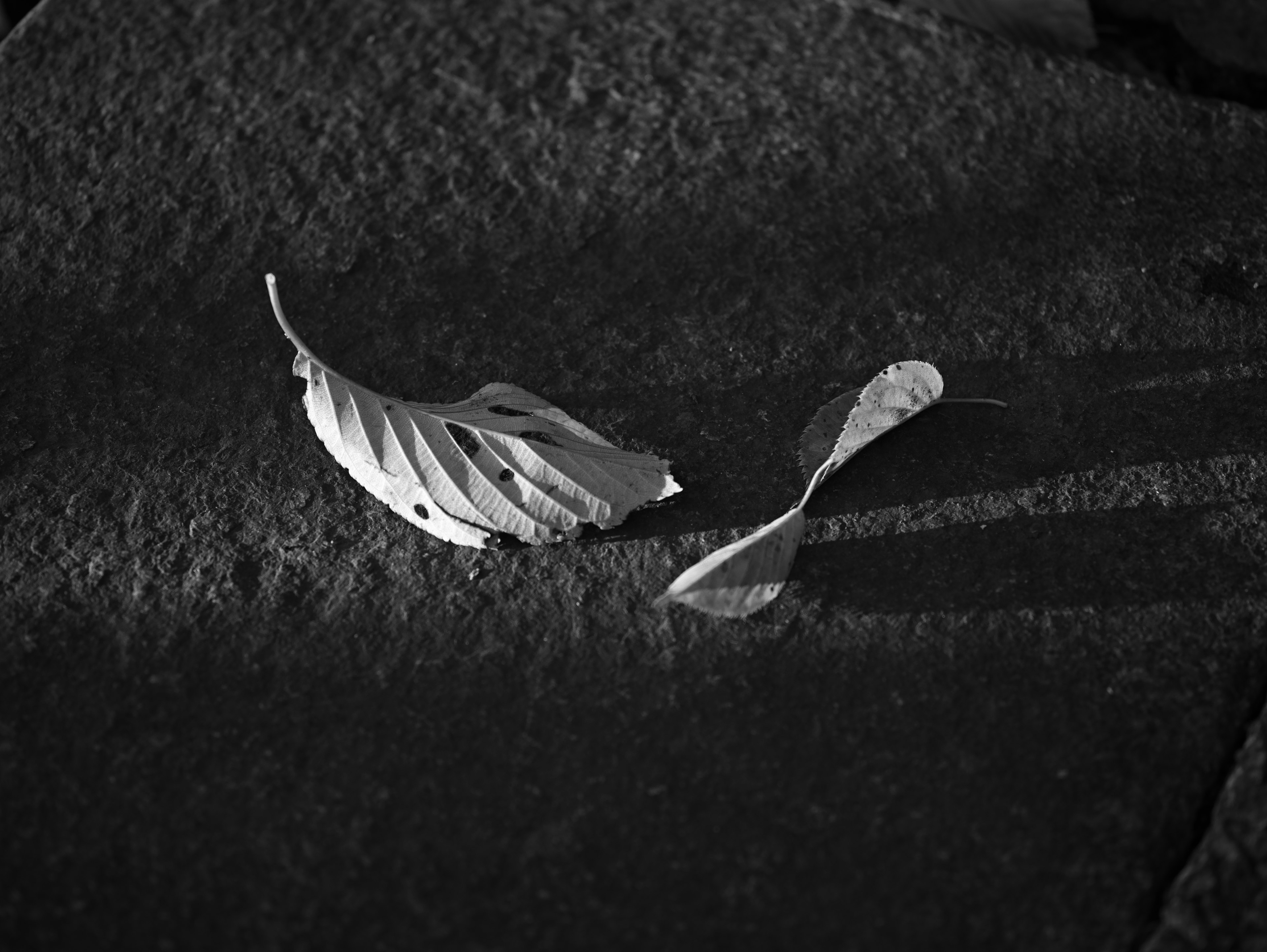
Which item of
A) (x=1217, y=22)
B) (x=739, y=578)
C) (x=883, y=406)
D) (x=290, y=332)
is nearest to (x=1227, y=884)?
(x=739, y=578)

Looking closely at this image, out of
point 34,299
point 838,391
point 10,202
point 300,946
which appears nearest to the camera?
point 300,946

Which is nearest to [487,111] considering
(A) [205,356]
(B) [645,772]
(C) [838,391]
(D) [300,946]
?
(A) [205,356]

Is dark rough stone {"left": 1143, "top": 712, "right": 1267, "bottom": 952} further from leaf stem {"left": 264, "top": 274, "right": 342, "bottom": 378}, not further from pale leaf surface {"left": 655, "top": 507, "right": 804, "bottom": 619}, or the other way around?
leaf stem {"left": 264, "top": 274, "right": 342, "bottom": 378}

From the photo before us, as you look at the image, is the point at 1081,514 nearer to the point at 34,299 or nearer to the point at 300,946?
the point at 300,946

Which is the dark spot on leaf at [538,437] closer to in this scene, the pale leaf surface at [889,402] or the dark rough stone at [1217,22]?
the pale leaf surface at [889,402]

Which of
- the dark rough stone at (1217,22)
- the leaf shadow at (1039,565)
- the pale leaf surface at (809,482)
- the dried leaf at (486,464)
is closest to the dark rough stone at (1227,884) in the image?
the leaf shadow at (1039,565)
